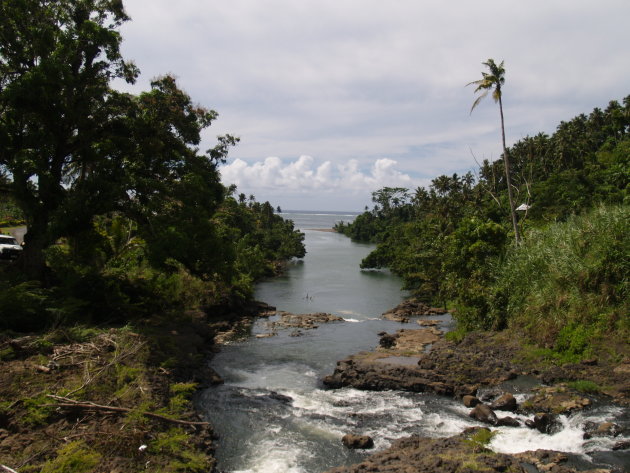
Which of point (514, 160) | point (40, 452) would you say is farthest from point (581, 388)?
point (514, 160)

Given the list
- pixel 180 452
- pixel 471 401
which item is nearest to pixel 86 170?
pixel 180 452

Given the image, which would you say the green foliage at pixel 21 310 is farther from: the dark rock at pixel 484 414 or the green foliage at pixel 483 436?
the dark rock at pixel 484 414

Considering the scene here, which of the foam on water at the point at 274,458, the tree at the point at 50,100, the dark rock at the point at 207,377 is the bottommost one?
the foam on water at the point at 274,458

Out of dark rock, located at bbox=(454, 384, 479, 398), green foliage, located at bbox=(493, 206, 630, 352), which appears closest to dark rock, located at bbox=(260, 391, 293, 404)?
dark rock, located at bbox=(454, 384, 479, 398)

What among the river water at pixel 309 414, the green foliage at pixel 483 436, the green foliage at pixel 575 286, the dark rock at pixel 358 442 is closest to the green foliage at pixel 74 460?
the river water at pixel 309 414

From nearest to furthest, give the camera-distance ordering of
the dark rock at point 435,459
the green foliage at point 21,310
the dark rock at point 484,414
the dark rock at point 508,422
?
the dark rock at point 435,459, the dark rock at point 508,422, the dark rock at point 484,414, the green foliage at point 21,310

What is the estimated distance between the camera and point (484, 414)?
14297mm

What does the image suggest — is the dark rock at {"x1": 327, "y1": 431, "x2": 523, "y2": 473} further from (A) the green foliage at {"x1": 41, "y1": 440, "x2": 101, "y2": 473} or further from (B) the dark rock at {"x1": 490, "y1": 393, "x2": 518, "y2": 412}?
(A) the green foliage at {"x1": 41, "y1": 440, "x2": 101, "y2": 473}

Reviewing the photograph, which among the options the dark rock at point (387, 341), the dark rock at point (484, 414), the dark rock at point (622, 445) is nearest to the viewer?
the dark rock at point (622, 445)

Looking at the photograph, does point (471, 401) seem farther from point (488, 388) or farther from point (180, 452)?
point (180, 452)

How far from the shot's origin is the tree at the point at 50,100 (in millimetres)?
18828

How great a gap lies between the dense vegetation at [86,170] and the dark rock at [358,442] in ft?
38.6

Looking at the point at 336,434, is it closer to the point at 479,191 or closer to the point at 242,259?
the point at 242,259

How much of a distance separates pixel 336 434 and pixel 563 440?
6269 mm
